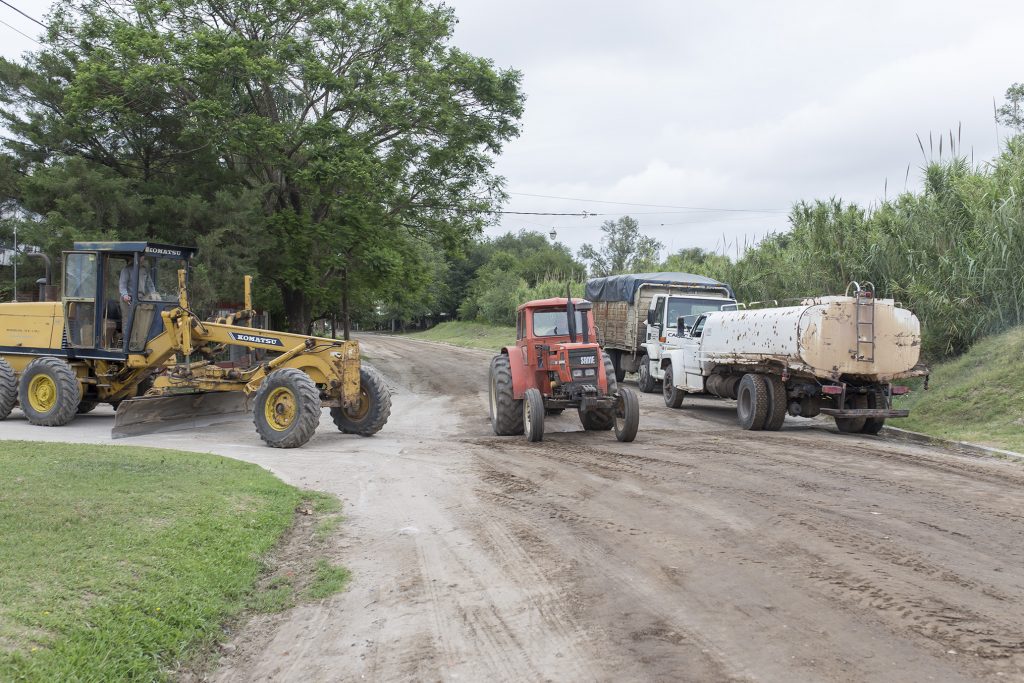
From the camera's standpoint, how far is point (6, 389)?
1541 centimetres

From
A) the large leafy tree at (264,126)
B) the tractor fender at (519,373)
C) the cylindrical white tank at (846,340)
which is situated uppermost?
the large leafy tree at (264,126)

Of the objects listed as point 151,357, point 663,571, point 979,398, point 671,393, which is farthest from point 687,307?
point 663,571

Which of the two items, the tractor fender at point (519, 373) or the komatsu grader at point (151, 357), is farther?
the tractor fender at point (519, 373)

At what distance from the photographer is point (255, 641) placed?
519 centimetres

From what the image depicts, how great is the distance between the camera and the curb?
12081 mm

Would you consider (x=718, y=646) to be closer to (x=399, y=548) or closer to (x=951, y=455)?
(x=399, y=548)

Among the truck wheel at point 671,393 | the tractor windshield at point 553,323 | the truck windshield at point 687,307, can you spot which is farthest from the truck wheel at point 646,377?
the tractor windshield at point 553,323

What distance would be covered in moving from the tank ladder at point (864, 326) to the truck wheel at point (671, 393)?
5.50 m

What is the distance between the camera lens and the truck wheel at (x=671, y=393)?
19.7 m

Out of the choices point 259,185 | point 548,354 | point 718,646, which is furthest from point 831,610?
point 259,185

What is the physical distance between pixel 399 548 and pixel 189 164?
1980cm

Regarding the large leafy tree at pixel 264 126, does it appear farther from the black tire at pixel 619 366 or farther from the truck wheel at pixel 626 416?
the truck wheel at pixel 626 416

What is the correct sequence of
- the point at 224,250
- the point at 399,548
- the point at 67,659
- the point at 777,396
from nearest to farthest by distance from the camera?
the point at 67,659, the point at 399,548, the point at 777,396, the point at 224,250

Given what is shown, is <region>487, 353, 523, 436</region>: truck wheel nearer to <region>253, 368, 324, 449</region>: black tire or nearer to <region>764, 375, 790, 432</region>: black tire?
<region>253, 368, 324, 449</region>: black tire
